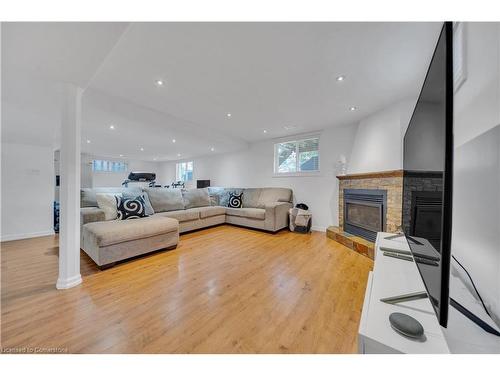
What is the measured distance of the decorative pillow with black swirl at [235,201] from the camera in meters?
4.49

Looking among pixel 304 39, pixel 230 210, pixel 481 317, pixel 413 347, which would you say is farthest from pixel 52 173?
pixel 481 317

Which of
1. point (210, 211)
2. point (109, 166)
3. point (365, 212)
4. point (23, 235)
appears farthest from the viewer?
point (109, 166)

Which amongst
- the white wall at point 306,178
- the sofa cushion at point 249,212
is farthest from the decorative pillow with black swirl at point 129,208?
the white wall at point 306,178

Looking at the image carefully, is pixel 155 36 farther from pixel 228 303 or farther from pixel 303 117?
pixel 303 117

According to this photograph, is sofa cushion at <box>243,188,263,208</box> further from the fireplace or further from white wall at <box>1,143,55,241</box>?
white wall at <box>1,143,55,241</box>

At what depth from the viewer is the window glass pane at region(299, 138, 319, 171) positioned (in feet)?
13.3

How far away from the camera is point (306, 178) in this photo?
164 inches

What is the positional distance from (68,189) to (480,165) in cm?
289

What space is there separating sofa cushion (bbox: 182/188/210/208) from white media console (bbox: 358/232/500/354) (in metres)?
3.83

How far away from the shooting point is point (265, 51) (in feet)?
5.05

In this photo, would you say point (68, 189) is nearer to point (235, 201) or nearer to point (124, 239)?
point (124, 239)

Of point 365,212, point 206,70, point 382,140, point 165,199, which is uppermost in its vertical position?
point 206,70

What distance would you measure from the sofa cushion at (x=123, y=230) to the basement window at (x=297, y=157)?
9.96ft

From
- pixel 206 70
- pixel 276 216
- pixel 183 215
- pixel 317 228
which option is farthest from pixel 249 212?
pixel 206 70
